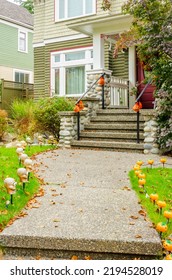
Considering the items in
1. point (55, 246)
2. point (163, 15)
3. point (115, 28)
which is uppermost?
point (115, 28)

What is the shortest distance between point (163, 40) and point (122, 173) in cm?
327

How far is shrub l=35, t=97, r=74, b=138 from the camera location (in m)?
10.5

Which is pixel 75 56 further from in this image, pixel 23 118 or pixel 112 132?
pixel 112 132

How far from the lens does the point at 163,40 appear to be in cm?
748

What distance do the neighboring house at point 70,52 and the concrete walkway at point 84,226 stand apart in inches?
298

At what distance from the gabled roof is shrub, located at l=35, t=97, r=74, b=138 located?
14577 millimetres

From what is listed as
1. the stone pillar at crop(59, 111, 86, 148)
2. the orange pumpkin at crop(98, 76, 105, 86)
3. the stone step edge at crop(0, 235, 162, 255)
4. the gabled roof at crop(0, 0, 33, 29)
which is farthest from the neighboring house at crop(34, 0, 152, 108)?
the stone step edge at crop(0, 235, 162, 255)

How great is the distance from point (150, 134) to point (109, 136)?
1.44m

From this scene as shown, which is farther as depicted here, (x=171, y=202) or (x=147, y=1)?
(x=147, y=1)

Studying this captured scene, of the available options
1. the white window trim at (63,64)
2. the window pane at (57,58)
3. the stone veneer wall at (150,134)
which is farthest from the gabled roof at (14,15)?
the stone veneer wall at (150,134)

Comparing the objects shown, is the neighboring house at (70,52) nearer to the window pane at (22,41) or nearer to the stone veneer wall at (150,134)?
the stone veneer wall at (150,134)

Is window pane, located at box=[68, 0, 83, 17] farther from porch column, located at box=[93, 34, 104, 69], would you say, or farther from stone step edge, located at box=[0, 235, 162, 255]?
stone step edge, located at box=[0, 235, 162, 255]

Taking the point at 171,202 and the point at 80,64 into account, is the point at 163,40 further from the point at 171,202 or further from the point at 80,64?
the point at 80,64
